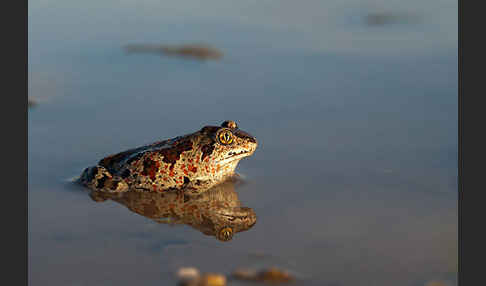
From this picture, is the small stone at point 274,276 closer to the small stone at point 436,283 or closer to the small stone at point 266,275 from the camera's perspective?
the small stone at point 266,275

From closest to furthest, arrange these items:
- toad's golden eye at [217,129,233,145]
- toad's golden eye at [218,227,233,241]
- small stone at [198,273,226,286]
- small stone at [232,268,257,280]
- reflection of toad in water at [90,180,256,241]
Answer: small stone at [198,273,226,286]
small stone at [232,268,257,280]
toad's golden eye at [218,227,233,241]
reflection of toad in water at [90,180,256,241]
toad's golden eye at [217,129,233,145]

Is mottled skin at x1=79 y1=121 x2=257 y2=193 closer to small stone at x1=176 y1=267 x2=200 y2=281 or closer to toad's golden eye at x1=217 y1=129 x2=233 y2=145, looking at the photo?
toad's golden eye at x1=217 y1=129 x2=233 y2=145

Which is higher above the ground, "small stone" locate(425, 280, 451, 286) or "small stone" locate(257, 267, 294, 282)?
"small stone" locate(257, 267, 294, 282)

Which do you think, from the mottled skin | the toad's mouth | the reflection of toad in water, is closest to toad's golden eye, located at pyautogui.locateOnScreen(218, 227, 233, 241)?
the reflection of toad in water

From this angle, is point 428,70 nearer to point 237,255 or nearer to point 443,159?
point 443,159

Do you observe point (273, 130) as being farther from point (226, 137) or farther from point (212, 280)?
point (212, 280)

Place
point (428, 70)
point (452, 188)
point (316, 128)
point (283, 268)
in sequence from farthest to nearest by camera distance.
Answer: point (428, 70), point (316, 128), point (452, 188), point (283, 268)

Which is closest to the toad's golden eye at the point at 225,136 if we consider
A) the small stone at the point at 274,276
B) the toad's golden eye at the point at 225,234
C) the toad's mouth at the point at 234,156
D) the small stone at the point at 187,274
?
the toad's mouth at the point at 234,156

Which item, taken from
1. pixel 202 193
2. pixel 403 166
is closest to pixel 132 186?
pixel 202 193
